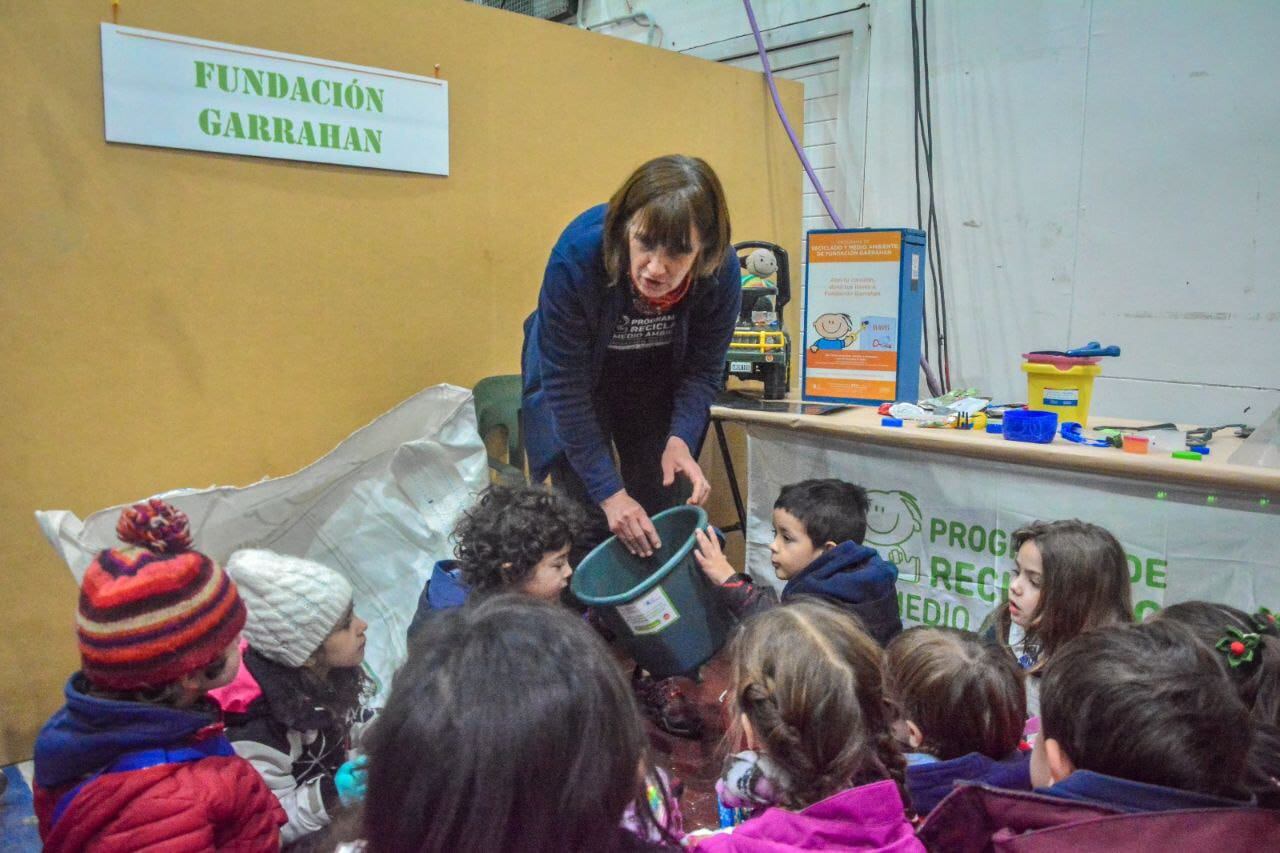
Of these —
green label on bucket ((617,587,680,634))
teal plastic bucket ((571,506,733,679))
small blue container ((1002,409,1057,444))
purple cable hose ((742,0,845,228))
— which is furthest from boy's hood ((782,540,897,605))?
purple cable hose ((742,0,845,228))

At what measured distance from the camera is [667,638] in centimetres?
195

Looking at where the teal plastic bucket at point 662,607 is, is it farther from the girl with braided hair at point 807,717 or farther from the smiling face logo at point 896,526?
the smiling face logo at point 896,526

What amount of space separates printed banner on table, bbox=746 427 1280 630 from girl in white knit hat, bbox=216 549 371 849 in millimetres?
1494

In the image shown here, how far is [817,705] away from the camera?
123cm

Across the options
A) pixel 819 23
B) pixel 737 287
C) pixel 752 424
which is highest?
pixel 819 23

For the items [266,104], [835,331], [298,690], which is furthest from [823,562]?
[266,104]

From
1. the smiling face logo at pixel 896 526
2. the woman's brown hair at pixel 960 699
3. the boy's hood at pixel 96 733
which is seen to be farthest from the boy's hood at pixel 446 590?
the smiling face logo at pixel 896 526

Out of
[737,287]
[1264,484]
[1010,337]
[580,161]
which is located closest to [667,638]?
[737,287]

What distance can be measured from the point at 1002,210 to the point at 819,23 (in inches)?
46.6

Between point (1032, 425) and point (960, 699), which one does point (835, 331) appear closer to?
point (1032, 425)

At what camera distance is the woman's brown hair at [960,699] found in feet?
4.70

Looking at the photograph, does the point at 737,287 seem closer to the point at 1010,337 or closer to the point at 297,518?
the point at 297,518

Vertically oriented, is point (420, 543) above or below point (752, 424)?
below

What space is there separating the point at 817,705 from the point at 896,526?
1.40m
